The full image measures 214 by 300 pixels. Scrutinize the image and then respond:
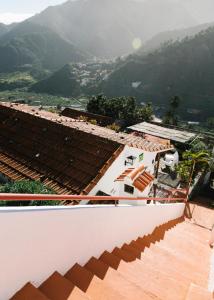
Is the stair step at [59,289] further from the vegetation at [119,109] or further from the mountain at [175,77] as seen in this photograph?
the mountain at [175,77]

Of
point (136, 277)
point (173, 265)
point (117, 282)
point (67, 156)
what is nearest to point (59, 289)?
point (117, 282)

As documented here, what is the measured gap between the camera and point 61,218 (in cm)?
299

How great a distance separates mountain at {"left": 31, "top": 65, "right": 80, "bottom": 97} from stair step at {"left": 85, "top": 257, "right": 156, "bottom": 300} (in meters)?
129

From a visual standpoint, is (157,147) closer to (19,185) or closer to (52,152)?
(52,152)

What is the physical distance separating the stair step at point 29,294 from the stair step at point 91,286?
22.9 inches

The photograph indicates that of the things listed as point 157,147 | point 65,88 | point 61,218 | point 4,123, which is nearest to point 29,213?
point 61,218

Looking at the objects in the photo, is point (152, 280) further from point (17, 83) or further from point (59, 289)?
point (17, 83)

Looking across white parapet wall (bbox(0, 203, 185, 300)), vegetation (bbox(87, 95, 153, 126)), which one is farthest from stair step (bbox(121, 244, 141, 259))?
vegetation (bbox(87, 95, 153, 126))

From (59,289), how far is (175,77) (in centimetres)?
11581

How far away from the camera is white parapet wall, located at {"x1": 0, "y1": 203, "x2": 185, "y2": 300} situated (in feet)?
7.75

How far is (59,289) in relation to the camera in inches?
105

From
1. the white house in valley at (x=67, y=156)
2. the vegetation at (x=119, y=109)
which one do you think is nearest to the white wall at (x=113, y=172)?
the white house in valley at (x=67, y=156)

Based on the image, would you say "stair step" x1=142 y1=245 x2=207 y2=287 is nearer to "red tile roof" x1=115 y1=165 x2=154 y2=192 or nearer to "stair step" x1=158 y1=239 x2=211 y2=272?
"stair step" x1=158 y1=239 x2=211 y2=272

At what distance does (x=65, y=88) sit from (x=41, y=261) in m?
138
